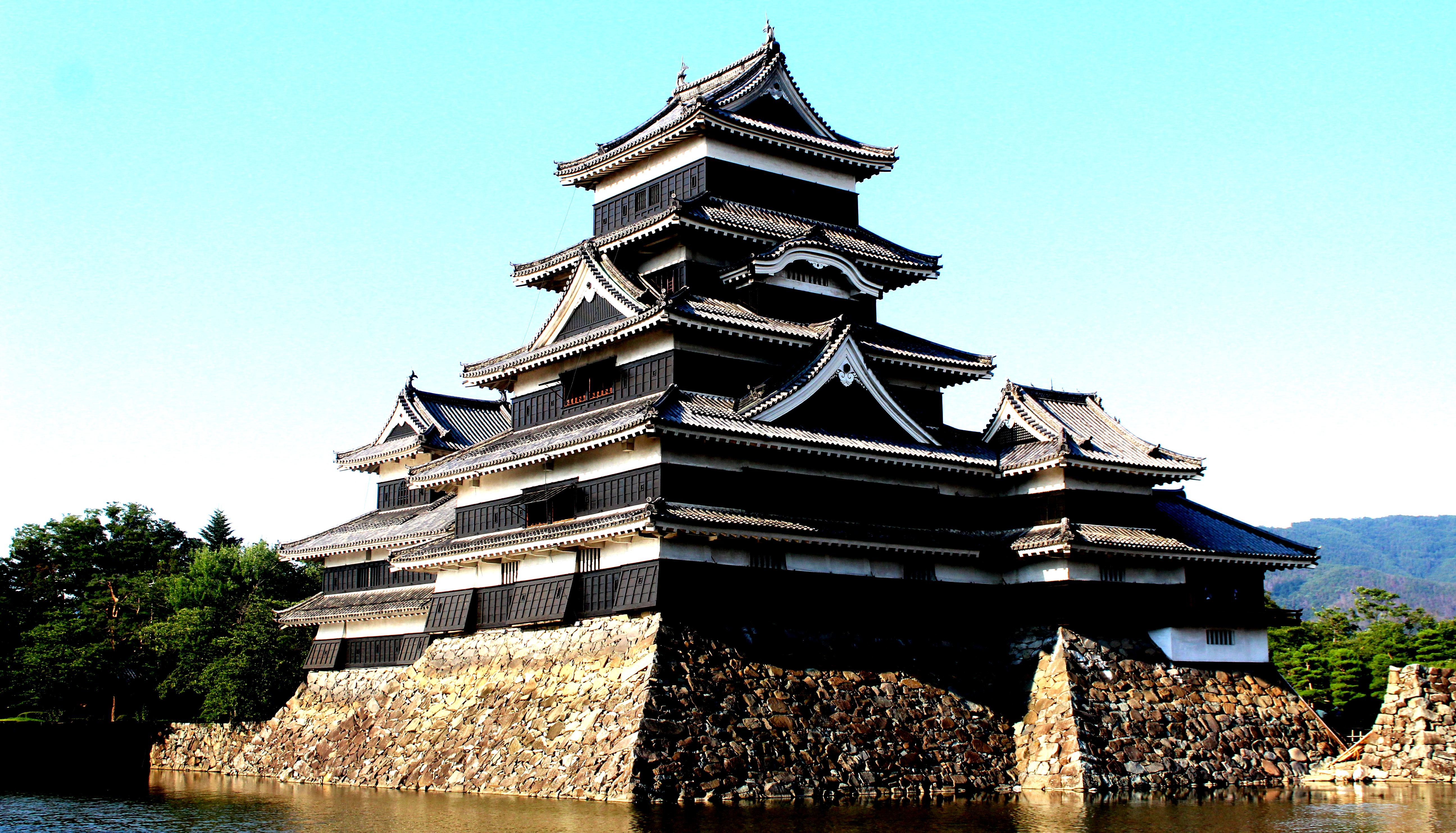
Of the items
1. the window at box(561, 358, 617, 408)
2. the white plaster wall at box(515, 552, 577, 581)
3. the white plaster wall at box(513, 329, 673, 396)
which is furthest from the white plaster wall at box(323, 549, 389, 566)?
the white plaster wall at box(515, 552, 577, 581)

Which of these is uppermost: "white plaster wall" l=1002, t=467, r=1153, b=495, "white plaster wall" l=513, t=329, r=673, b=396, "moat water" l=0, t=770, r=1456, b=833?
"white plaster wall" l=513, t=329, r=673, b=396

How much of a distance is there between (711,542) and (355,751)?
13266 millimetres

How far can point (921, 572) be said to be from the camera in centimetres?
3469

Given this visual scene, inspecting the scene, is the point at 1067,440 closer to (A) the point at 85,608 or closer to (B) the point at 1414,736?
(B) the point at 1414,736

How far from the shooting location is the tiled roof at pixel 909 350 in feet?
120

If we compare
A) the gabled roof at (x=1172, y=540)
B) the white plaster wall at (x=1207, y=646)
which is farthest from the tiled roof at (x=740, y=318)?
the white plaster wall at (x=1207, y=646)

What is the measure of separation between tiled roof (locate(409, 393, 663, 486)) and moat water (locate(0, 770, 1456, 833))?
826cm

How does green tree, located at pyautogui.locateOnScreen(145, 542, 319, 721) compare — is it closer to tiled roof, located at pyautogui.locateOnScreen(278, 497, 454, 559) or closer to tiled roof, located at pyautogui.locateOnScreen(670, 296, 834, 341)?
tiled roof, located at pyautogui.locateOnScreen(278, 497, 454, 559)

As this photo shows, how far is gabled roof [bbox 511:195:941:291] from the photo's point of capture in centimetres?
3628

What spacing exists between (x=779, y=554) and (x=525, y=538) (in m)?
6.41

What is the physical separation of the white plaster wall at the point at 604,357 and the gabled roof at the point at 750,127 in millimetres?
6636

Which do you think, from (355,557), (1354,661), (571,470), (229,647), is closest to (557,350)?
(571,470)

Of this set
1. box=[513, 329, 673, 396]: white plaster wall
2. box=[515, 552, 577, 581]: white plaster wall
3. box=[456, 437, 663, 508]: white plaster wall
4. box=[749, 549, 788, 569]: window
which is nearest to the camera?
box=[456, 437, 663, 508]: white plaster wall

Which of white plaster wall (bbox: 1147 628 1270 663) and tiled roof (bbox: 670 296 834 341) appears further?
white plaster wall (bbox: 1147 628 1270 663)
